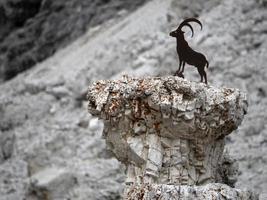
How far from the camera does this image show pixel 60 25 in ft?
61.8

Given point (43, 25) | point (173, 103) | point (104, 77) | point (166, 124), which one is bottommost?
point (104, 77)

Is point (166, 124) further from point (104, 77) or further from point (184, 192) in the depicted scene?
point (104, 77)

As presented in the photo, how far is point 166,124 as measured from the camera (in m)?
5.70

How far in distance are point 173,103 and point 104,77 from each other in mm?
7801

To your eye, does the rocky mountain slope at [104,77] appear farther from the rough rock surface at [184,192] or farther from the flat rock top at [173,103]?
the rough rock surface at [184,192]

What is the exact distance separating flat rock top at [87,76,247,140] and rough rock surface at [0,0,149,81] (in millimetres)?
12030

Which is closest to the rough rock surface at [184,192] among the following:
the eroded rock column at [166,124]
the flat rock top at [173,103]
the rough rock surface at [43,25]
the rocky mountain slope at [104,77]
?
the eroded rock column at [166,124]

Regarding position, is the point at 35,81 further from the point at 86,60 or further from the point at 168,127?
the point at 168,127

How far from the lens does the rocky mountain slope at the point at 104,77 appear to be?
10539 mm

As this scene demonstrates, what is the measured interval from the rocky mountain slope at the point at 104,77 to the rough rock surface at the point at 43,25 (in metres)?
2.67

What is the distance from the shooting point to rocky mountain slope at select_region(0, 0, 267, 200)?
10.5 meters

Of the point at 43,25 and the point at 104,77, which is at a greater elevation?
the point at 43,25

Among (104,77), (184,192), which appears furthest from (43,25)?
(184,192)

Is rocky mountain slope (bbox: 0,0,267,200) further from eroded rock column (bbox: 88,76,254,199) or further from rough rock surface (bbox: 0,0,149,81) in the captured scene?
eroded rock column (bbox: 88,76,254,199)
